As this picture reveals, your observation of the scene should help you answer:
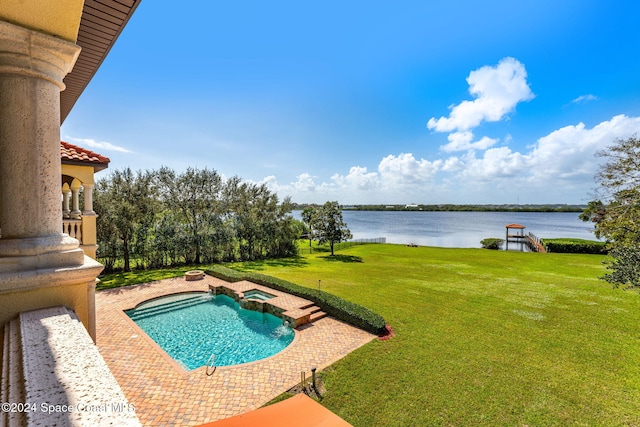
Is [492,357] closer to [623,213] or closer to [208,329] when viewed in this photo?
[623,213]

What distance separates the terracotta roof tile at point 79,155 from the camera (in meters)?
7.85

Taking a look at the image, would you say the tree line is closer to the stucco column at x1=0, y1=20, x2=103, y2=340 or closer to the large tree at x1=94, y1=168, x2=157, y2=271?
the large tree at x1=94, y1=168, x2=157, y2=271

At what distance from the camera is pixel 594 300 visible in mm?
14883

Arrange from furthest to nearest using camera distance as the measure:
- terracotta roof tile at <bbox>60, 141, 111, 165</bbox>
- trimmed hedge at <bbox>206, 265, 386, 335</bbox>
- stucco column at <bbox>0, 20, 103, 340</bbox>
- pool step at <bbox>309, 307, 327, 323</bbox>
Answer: pool step at <bbox>309, 307, 327, 323</bbox>
trimmed hedge at <bbox>206, 265, 386, 335</bbox>
terracotta roof tile at <bbox>60, 141, 111, 165</bbox>
stucco column at <bbox>0, 20, 103, 340</bbox>

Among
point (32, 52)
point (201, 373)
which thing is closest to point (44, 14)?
Result: point (32, 52)

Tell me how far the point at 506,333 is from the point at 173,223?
2518 cm

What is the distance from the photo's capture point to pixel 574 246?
33.4 m

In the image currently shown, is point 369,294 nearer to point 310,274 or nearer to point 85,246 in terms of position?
point 310,274

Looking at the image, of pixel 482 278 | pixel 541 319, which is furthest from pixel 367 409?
pixel 482 278

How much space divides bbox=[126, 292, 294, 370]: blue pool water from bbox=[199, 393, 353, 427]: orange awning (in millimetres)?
5518

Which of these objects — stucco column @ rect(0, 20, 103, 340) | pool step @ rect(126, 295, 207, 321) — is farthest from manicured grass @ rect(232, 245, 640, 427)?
pool step @ rect(126, 295, 207, 321)

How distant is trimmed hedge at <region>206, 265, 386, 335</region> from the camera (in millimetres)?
10789

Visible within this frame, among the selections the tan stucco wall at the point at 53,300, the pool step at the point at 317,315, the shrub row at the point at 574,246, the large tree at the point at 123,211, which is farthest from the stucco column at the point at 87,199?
the shrub row at the point at 574,246

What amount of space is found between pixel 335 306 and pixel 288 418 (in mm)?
8222
